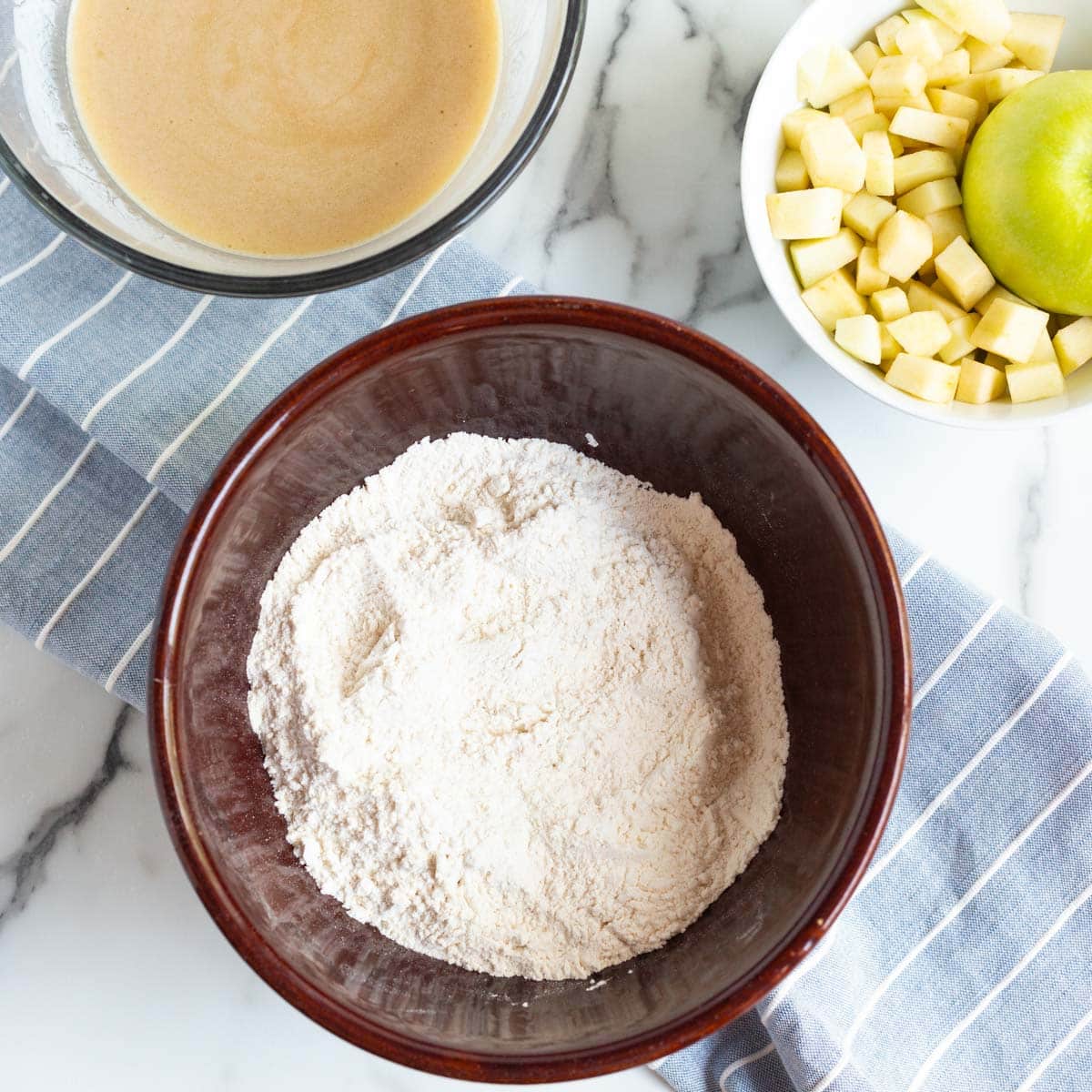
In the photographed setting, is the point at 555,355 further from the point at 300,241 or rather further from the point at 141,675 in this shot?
the point at 141,675

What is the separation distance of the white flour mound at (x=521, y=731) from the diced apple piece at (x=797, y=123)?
0.38 m

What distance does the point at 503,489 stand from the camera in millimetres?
1056

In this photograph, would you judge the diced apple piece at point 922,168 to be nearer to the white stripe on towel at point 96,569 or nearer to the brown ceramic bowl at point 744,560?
the brown ceramic bowl at point 744,560

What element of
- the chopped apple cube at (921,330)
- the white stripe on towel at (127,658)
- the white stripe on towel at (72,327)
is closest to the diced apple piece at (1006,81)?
the chopped apple cube at (921,330)

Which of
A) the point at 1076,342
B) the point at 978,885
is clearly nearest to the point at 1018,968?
the point at 978,885

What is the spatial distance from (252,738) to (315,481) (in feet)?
0.74

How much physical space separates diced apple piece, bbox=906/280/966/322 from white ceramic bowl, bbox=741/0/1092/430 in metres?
0.08

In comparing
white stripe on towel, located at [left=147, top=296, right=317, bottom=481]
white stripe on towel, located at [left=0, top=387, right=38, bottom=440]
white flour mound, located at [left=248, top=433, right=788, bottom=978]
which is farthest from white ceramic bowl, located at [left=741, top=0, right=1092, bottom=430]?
white stripe on towel, located at [left=0, top=387, right=38, bottom=440]

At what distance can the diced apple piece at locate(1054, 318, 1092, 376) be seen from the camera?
110 centimetres

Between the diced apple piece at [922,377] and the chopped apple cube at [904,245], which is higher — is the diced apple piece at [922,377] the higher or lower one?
the lower one

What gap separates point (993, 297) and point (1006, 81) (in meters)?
0.19

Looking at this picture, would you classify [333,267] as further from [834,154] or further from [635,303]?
[834,154]

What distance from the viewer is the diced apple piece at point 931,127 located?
43.3 inches

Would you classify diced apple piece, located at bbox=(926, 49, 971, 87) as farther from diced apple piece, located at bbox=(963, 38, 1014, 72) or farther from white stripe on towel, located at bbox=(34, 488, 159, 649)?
white stripe on towel, located at bbox=(34, 488, 159, 649)
